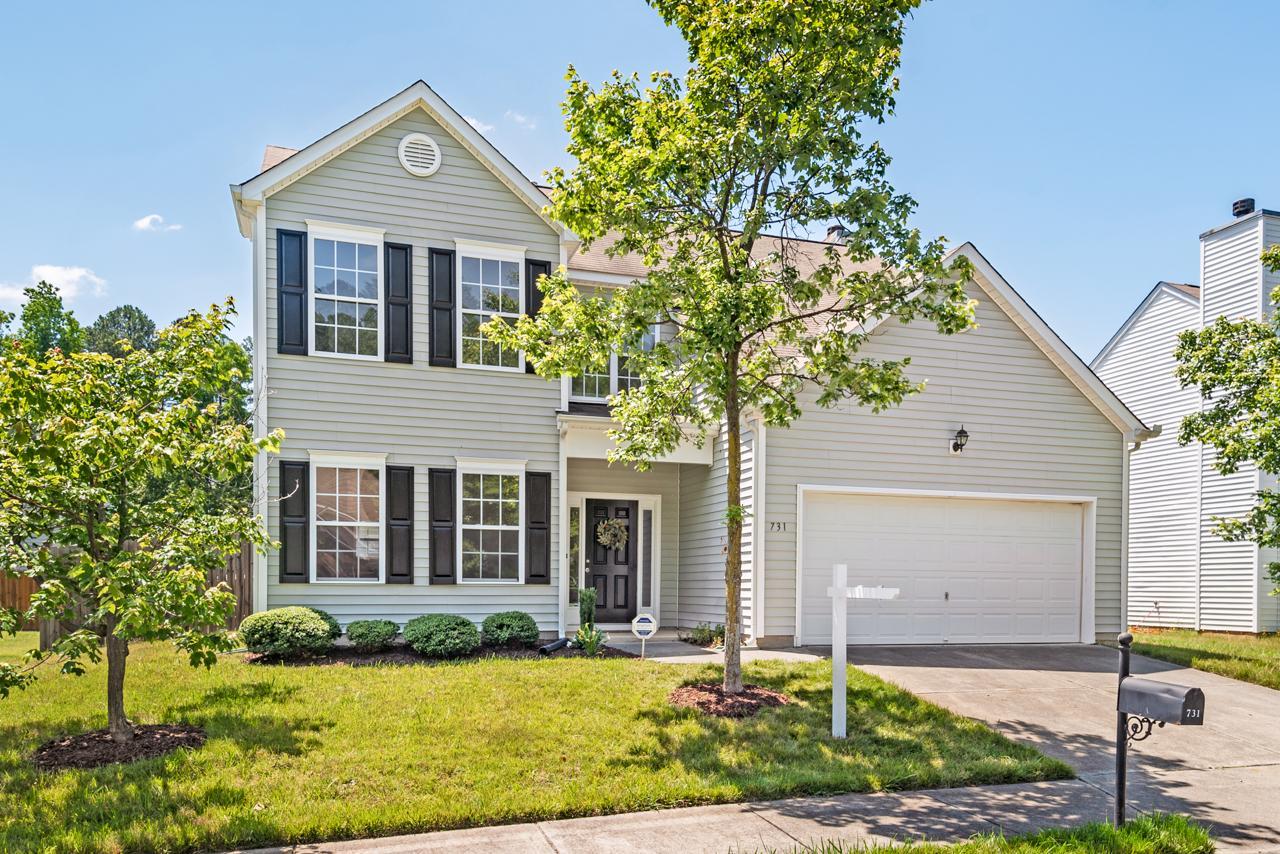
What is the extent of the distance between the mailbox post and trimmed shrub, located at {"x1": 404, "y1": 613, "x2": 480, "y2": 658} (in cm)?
736

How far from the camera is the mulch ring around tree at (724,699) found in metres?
8.08

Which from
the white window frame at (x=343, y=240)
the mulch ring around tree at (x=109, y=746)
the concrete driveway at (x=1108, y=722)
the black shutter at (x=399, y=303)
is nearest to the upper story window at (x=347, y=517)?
the white window frame at (x=343, y=240)

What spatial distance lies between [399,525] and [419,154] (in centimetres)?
522

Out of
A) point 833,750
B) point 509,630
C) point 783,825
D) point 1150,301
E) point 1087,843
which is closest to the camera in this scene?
point 1087,843

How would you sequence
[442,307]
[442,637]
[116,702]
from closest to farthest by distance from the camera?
[116,702] → [442,637] → [442,307]

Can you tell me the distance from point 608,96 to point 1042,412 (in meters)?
8.69

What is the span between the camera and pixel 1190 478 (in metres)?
18.3

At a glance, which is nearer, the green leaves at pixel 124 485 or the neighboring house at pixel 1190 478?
the green leaves at pixel 124 485

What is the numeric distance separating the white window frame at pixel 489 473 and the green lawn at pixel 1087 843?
7.67m

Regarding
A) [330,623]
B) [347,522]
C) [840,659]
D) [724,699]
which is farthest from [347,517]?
[840,659]

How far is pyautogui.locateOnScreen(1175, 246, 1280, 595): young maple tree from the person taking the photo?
1193 centimetres

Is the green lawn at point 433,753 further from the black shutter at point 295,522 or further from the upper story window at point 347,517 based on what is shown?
the upper story window at point 347,517

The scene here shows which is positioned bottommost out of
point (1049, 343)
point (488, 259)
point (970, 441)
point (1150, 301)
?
point (970, 441)

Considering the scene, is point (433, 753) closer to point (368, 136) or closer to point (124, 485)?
point (124, 485)
